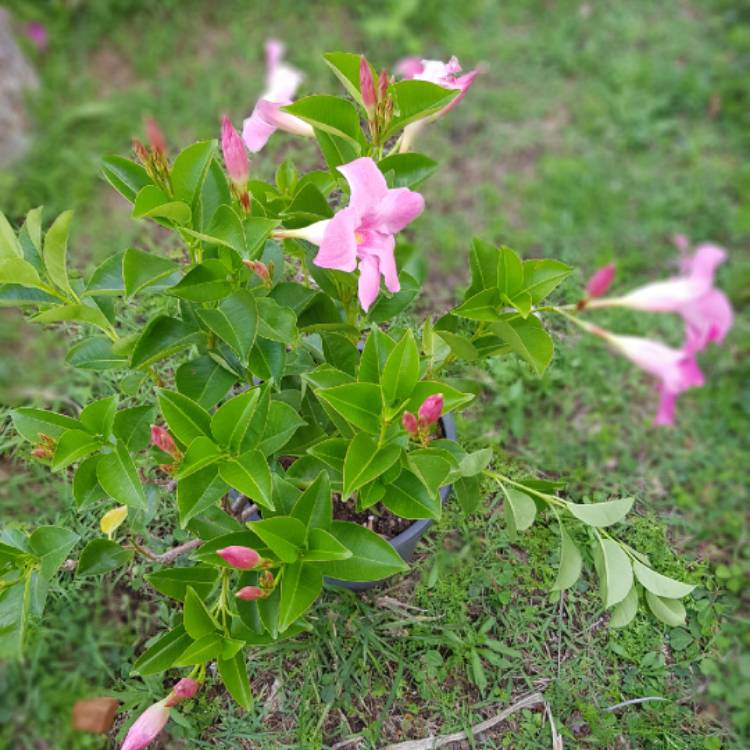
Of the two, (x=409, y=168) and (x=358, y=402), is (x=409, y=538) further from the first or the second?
(x=409, y=168)

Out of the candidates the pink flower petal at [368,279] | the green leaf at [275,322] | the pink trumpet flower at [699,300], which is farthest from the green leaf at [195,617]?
the pink trumpet flower at [699,300]

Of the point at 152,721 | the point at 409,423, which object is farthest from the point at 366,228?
the point at 152,721

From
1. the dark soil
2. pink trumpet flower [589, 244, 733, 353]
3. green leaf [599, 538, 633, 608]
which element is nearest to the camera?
pink trumpet flower [589, 244, 733, 353]

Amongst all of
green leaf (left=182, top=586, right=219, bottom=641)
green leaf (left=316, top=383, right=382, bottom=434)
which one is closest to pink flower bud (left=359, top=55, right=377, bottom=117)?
green leaf (left=316, top=383, right=382, bottom=434)

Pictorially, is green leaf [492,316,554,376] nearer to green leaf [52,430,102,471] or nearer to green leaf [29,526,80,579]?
green leaf [52,430,102,471]

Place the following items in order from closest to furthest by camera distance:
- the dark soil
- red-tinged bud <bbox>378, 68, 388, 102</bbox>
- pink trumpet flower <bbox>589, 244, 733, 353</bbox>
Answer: pink trumpet flower <bbox>589, 244, 733, 353</bbox>
red-tinged bud <bbox>378, 68, 388, 102</bbox>
the dark soil

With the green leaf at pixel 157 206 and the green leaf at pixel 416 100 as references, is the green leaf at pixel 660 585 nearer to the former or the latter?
the green leaf at pixel 416 100
